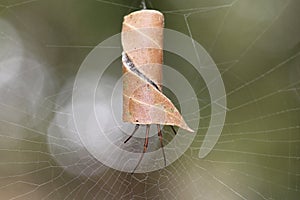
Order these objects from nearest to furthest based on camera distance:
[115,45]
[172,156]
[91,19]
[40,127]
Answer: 1. [172,156]
2. [115,45]
3. [40,127]
4. [91,19]

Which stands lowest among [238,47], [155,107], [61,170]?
[61,170]

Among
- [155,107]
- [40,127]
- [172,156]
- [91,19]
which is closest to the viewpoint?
[155,107]

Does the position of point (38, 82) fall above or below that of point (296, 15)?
below

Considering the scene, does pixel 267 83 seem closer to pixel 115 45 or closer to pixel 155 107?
pixel 115 45

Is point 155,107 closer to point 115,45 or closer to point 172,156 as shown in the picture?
point 172,156

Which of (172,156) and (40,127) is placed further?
(40,127)

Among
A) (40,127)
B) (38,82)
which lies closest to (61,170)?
(40,127)
